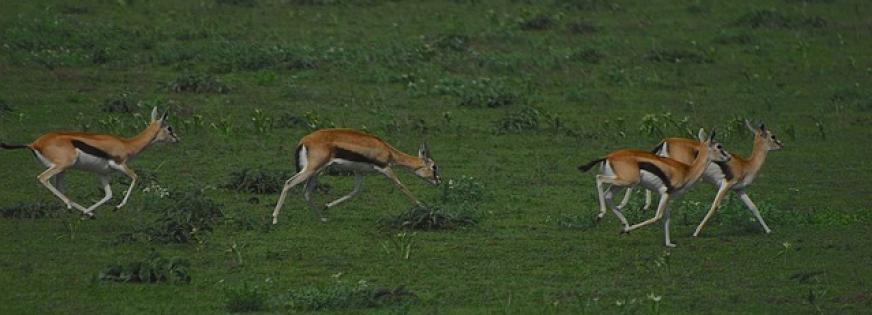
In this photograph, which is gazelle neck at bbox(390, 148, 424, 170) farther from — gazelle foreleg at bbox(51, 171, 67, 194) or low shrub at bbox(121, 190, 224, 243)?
gazelle foreleg at bbox(51, 171, 67, 194)

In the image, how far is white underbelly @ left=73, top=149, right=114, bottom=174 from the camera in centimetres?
1312

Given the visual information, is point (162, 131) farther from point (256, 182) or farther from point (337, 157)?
point (337, 157)

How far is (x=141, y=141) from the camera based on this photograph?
45.5ft

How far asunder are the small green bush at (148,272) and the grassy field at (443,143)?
17 mm

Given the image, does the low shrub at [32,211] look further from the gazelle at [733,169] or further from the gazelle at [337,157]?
the gazelle at [733,169]

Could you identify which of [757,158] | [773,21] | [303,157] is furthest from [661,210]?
[773,21]

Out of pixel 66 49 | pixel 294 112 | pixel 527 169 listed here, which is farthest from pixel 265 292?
pixel 66 49

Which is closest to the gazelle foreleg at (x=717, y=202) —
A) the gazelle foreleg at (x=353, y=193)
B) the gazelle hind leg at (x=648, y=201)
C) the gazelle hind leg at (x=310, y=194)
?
the gazelle hind leg at (x=648, y=201)

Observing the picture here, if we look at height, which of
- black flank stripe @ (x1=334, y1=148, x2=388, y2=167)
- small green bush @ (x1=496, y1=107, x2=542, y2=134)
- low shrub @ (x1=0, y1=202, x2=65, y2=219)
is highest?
black flank stripe @ (x1=334, y1=148, x2=388, y2=167)

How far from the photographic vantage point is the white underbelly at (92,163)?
13.1 meters

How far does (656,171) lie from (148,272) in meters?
4.08

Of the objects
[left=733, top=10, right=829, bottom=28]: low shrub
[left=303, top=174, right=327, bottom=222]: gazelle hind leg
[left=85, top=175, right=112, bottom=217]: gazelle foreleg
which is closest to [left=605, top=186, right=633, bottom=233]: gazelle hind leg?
[left=303, top=174, right=327, bottom=222]: gazelle hind leg

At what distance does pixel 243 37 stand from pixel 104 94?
10.1 ft

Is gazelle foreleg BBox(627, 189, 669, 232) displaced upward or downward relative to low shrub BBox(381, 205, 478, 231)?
upward
